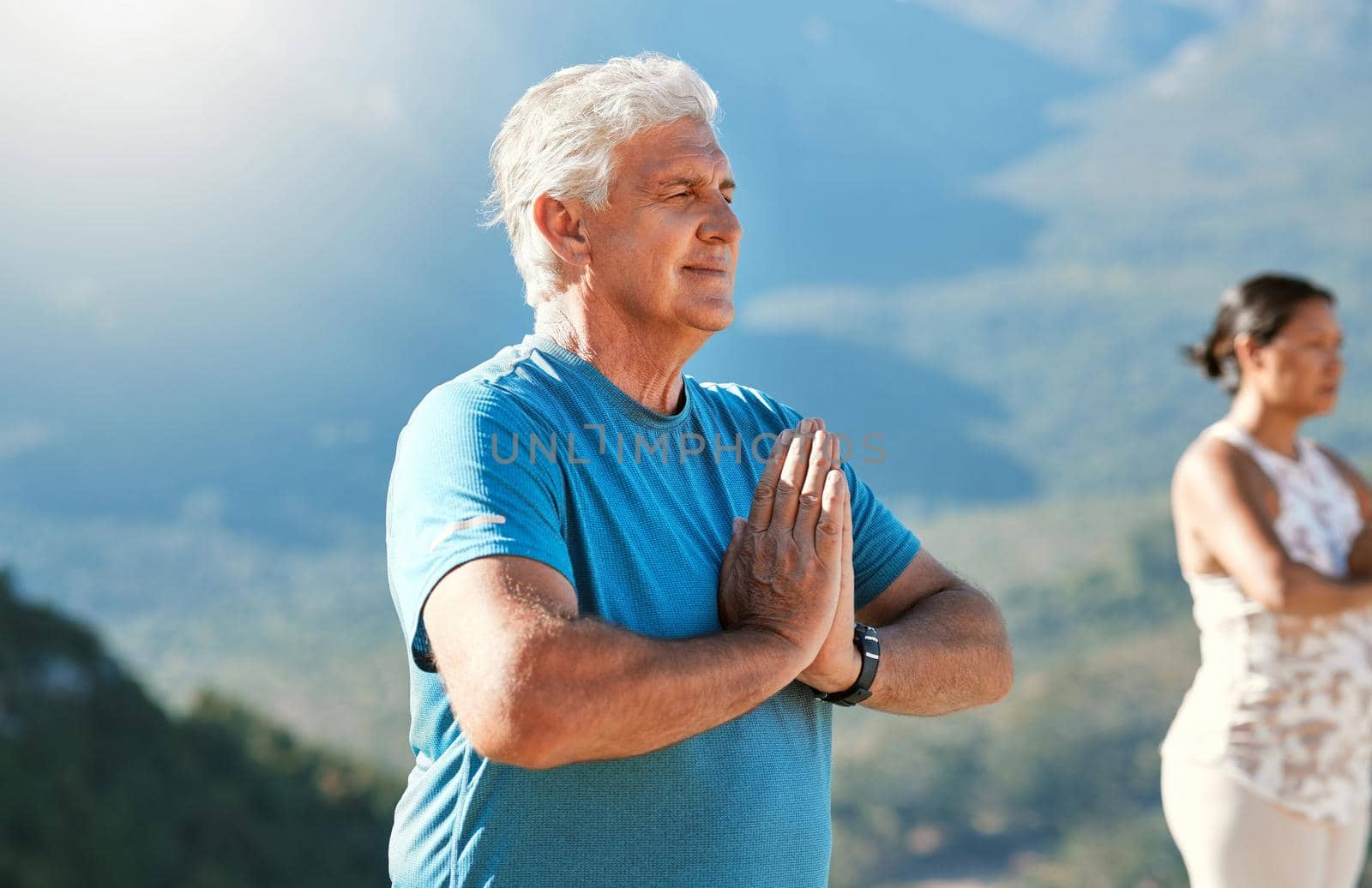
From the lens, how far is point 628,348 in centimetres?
148

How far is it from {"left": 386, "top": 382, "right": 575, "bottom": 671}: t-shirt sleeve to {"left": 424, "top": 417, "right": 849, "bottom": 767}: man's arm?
0.02m

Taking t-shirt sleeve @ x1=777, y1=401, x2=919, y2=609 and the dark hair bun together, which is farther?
the dark hair bun

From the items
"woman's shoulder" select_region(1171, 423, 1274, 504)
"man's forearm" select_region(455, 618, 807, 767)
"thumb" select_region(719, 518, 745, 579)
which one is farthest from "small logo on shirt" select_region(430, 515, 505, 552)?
"woman's shoulder" select_region(1171, 423, 1274, 504)

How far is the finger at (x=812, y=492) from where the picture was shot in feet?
4.18

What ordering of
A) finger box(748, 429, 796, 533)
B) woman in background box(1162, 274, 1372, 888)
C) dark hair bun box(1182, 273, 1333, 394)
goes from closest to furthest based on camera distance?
finger box(748, 429, 796, 533) → woman in background box(1162, 274, 1372, 888) → dark hair bun box(1182, 273, 1333, 394)

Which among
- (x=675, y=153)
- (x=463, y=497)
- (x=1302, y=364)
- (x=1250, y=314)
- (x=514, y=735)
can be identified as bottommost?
(x=514, y=735)

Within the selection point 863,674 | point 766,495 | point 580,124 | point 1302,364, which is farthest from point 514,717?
point 1302,364

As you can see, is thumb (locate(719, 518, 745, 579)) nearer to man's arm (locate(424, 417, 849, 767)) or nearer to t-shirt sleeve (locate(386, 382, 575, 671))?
man's arm (locate(424, 417, 849, 767))

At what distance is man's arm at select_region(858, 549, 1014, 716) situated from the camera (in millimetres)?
1461

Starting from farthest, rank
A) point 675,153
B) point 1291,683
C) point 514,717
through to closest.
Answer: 1. point 1291,683
2. point 675,153
3. point 514,717

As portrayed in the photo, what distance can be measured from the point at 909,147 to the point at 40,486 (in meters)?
10.1

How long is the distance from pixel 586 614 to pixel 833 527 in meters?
0.27

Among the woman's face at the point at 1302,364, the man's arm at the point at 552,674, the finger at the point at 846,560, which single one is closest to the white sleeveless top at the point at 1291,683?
the woman's face at the point at 1302,364

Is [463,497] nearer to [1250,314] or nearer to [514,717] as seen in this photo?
[514,717]
